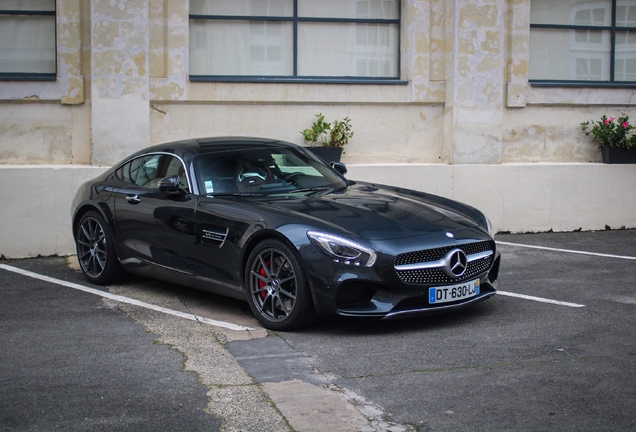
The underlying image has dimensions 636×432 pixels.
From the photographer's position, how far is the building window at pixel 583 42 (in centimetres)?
1305

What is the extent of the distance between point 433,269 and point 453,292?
0.81 feet

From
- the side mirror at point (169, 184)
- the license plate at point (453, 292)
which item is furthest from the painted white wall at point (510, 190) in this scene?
the license plate at point (453, 292)

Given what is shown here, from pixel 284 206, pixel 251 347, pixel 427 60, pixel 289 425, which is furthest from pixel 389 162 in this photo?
pixel 289 425

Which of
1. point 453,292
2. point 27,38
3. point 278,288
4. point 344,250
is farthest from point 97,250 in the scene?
point 27,38

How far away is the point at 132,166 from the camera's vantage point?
851cm

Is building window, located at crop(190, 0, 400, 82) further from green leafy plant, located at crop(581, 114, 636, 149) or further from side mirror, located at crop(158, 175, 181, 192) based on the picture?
side mirror, located at crop(158, 175, 181, 192)

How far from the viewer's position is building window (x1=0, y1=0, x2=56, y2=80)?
1159cm

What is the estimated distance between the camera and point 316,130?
39.1 ft

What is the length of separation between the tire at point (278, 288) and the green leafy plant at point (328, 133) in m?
5.47

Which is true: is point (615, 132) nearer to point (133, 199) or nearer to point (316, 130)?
point (316, 130)

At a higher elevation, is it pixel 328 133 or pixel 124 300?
pixel 328 133

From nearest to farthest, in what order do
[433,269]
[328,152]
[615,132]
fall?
[433,269] → [328,152] → [615,132]

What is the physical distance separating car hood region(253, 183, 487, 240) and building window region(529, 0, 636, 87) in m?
6.13

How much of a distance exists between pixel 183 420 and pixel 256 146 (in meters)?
3.83
